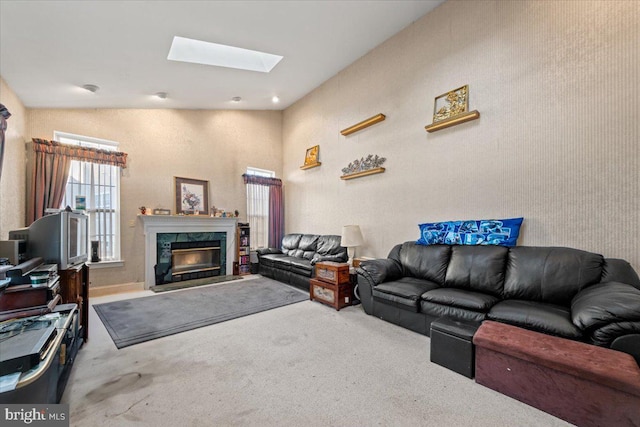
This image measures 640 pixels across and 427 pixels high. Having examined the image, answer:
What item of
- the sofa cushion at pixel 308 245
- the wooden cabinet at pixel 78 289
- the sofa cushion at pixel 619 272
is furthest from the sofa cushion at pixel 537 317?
the wooden cabinet at pixel 78 289

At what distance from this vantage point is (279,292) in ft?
14.8

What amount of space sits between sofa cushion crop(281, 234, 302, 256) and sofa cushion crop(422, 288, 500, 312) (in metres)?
3.46

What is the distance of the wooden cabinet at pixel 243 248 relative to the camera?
6.03 m

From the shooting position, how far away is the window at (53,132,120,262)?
4.36 metres

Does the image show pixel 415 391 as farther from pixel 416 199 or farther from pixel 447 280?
pixel 416 199

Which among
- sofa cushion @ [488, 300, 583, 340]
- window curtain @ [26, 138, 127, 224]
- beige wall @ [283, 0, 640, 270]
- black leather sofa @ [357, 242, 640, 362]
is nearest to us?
black leather sofa @ [357, 242, 640, 362]

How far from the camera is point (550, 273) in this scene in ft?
8.10

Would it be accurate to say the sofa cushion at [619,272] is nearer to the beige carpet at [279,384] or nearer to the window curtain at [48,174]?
the beige carpet at [279,384]

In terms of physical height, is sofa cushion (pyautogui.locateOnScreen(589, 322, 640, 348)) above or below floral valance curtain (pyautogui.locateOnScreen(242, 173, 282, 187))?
below

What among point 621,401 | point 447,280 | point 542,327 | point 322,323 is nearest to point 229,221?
point 322,323

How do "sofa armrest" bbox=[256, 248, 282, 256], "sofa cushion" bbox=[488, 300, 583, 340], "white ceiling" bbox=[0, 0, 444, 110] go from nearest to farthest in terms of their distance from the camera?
"sofa cushion" bbox=[488, 300, 583, 340] → "white ceiling" bbox=[0, 0, 444, 110] → "sofa armrest" bbox=[256, 248, 282, 256]

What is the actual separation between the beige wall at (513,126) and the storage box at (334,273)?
973mm

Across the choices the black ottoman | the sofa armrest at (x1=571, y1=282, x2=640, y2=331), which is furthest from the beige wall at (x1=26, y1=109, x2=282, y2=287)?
the sofa armrest at (x1=571, y1=282, x2=640, y2=331)

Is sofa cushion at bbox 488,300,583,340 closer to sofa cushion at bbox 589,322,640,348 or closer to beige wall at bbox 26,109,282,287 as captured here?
sofa cushion at bbox 589,322,640,348
